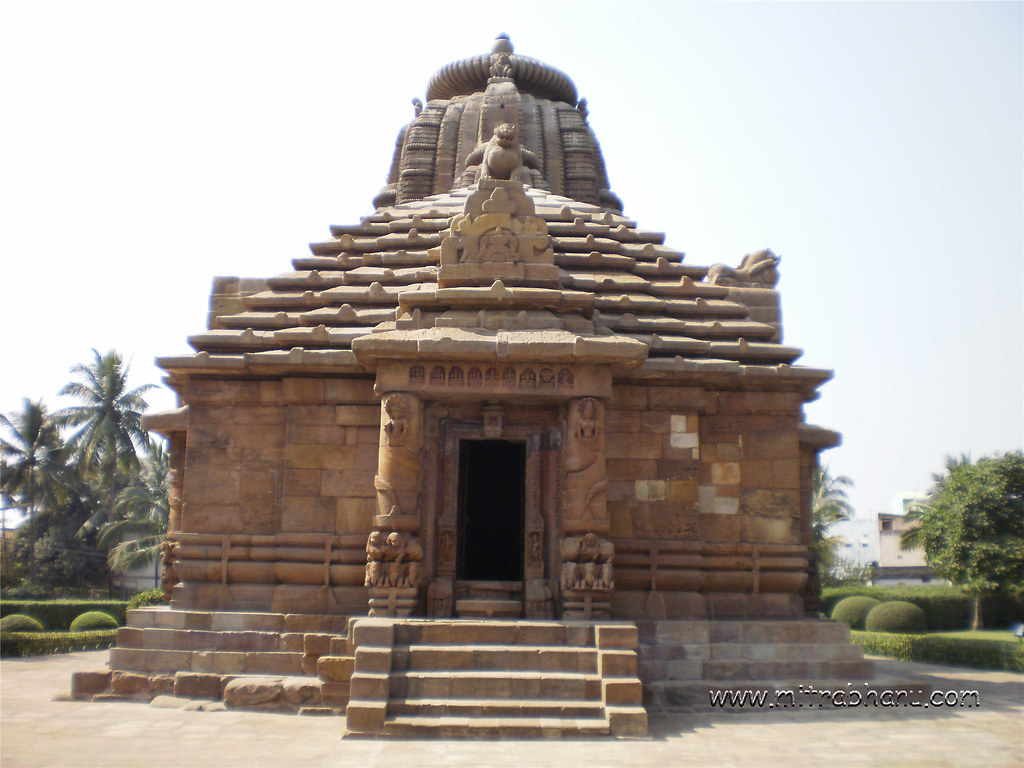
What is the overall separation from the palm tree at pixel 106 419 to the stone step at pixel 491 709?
124ft

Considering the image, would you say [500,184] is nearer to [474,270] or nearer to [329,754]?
[474,270]

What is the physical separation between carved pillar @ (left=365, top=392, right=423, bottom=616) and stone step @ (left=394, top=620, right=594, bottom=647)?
32.3 inches

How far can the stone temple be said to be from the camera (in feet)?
33.5

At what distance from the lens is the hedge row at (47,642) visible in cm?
1897

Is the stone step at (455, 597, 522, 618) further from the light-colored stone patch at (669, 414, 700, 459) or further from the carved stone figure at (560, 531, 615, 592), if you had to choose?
the light-colored stone patch at (669, 414, 700, 459)

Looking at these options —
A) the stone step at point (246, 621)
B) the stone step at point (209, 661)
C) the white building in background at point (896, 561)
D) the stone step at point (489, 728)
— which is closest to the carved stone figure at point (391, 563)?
the stone step at point (246, 621)

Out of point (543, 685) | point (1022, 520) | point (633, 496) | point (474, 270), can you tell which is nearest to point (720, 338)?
point (633, 496)

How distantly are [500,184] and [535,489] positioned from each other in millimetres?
4454

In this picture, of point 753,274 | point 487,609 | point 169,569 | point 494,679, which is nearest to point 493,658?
point 494,679

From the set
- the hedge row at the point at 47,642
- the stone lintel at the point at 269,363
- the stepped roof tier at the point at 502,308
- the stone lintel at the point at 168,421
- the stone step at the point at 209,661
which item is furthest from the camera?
the hedge row at the point at 47,642

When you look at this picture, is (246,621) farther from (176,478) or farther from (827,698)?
(827,698)

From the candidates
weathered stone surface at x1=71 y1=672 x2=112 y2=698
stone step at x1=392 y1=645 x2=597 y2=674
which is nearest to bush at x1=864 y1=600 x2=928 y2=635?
stone step at x1=392 y1=645 x2=597 y2=674

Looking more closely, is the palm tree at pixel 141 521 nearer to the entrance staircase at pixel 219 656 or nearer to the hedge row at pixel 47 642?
the hedge row at pixel 47 642

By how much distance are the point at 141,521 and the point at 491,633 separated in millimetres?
36113
